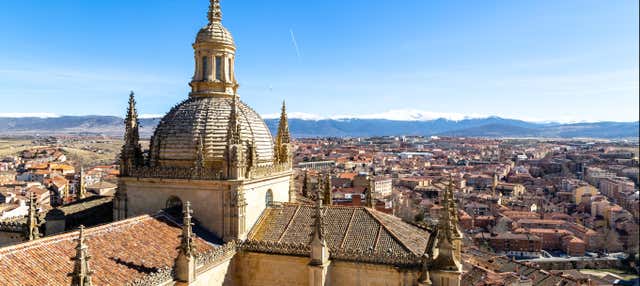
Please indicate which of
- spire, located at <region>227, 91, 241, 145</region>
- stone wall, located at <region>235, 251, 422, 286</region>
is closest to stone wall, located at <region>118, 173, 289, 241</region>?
stone wall, located at <region>235, 251, 422, 286</region>

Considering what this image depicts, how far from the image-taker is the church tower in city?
2453cm

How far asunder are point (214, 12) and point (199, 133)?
8.18 metres

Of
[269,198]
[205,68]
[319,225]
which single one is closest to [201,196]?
[269,198]

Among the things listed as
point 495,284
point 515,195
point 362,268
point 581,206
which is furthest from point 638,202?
point 362,268

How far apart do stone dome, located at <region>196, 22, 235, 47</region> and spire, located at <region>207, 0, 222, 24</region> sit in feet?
0.97

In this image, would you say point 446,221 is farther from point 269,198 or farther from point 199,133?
point 199,133

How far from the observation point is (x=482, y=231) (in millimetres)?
101312

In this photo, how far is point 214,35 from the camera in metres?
28.6

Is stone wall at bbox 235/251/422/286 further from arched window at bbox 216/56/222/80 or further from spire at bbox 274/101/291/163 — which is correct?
arched window at bbox 216/56/222/80

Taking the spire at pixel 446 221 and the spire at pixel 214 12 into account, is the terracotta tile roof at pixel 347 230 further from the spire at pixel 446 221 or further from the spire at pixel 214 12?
the spire at pixel 214 12

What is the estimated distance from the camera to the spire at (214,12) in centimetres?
2916

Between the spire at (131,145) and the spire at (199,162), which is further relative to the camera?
the spire at (131,145)

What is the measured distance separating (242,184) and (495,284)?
36082 millimetres

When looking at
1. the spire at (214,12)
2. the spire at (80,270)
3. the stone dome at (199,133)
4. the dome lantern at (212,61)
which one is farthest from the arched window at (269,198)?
the spire at (80,270)
